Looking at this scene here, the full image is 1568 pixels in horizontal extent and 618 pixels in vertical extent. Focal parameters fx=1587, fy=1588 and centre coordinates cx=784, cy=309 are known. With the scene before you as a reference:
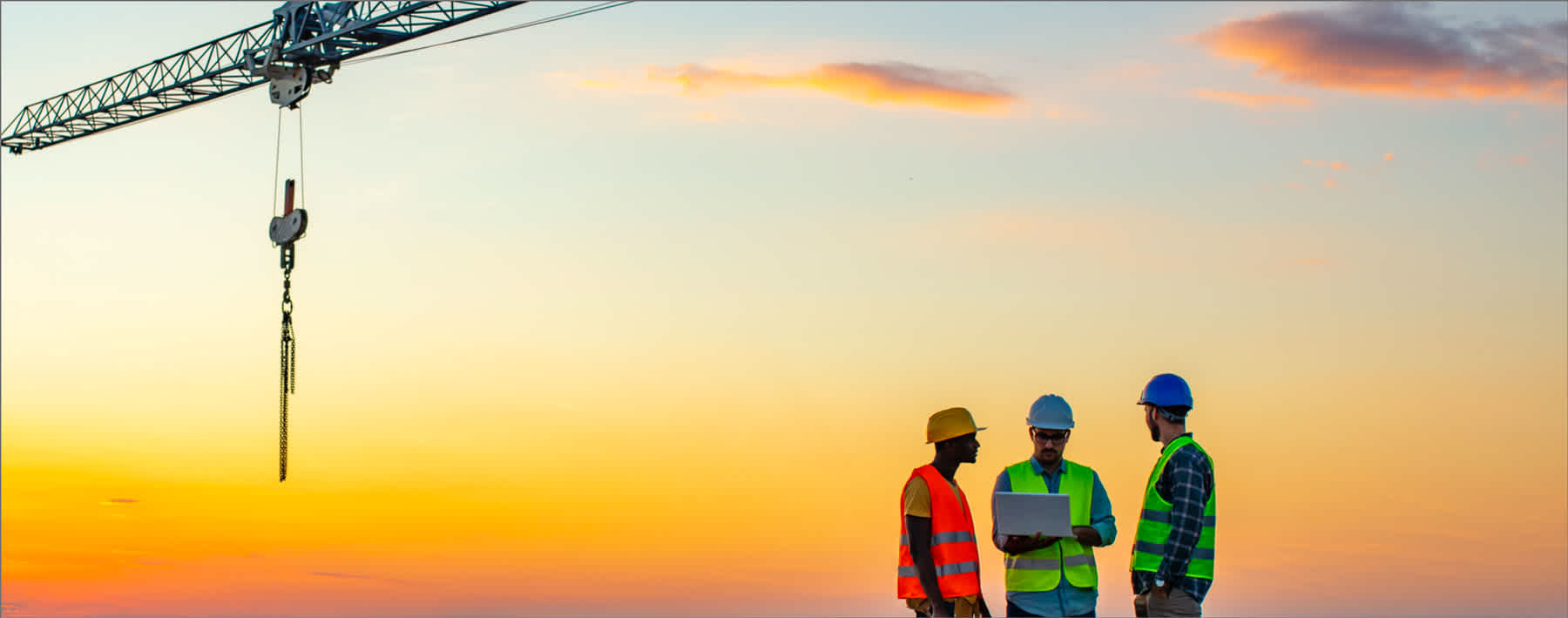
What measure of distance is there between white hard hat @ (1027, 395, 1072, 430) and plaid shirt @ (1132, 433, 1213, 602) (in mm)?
820

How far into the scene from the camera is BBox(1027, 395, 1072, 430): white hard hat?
36.7 feet

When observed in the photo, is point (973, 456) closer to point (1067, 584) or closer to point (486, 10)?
point (1067, 584)

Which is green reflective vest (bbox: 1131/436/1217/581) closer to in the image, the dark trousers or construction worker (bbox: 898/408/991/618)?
the dark trousers

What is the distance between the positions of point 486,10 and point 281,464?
41.8 feet

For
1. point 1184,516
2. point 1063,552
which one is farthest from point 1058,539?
point 1184,516

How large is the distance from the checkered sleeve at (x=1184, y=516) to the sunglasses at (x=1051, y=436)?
2.64 ft

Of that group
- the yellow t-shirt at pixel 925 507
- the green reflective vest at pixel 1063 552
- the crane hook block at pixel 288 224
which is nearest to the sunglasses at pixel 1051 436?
the green reflective vest at pixel 1063 552

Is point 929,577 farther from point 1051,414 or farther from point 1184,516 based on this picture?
point 1184,516

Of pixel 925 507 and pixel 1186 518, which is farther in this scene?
pixel 1186 518

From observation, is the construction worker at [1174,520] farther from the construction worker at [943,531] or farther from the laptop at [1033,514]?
the construction worker at [943,531]

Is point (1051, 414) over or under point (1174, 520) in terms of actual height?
over

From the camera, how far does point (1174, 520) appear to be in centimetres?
1105

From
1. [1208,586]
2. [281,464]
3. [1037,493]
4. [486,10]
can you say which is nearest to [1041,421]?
[1037,493]

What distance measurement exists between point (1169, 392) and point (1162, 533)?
101 cm
